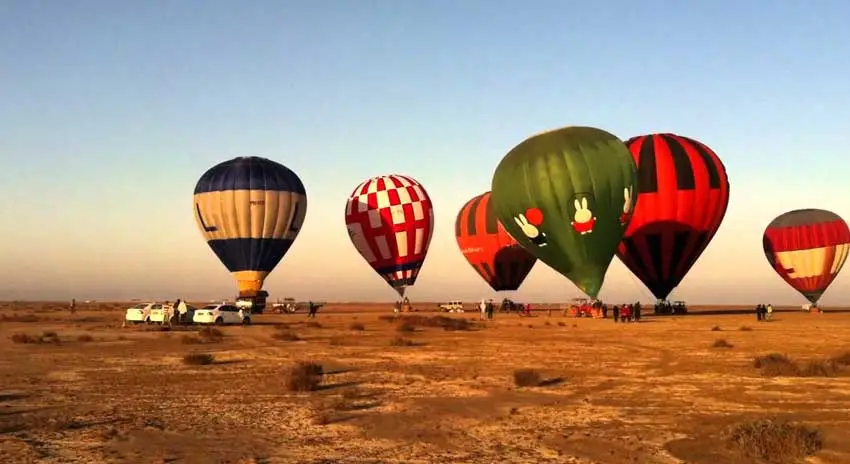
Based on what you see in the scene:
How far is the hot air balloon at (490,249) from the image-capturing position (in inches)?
2810

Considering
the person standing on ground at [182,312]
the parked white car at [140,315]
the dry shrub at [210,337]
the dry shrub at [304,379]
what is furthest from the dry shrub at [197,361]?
the parked white car at [140,315]

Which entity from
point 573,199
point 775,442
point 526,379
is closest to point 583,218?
point 573,199

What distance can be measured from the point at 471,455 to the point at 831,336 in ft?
114

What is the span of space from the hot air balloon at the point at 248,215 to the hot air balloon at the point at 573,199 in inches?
983

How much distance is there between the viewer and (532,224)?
40.9 meters

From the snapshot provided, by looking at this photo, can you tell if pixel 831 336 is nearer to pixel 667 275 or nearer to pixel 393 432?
pixel 667 275

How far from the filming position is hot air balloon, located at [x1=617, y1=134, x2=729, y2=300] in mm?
52219

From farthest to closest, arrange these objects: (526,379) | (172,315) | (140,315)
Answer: (140,315) → (172,315) → (526,379)

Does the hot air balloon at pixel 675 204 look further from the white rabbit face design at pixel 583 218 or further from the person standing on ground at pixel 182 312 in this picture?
the person standing on ground at pixel 182 312

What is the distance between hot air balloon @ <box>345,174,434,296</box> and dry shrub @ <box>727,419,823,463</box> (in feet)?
172

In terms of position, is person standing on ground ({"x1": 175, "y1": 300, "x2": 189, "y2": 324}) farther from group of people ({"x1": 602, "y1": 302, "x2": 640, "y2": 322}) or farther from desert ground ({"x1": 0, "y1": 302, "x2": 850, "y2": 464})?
group of people ({"x1": 602, "y1": 302, "x2": 640, "y2": 322})

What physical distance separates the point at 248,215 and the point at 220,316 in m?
13.1

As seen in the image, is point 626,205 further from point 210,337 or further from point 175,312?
point 175,312

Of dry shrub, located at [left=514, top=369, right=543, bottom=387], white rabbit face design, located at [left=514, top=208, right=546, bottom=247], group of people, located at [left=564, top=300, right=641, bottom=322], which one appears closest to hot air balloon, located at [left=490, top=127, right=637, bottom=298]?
white rabbit face design, located at [left=514, top=208, right=546, bottom=247]
